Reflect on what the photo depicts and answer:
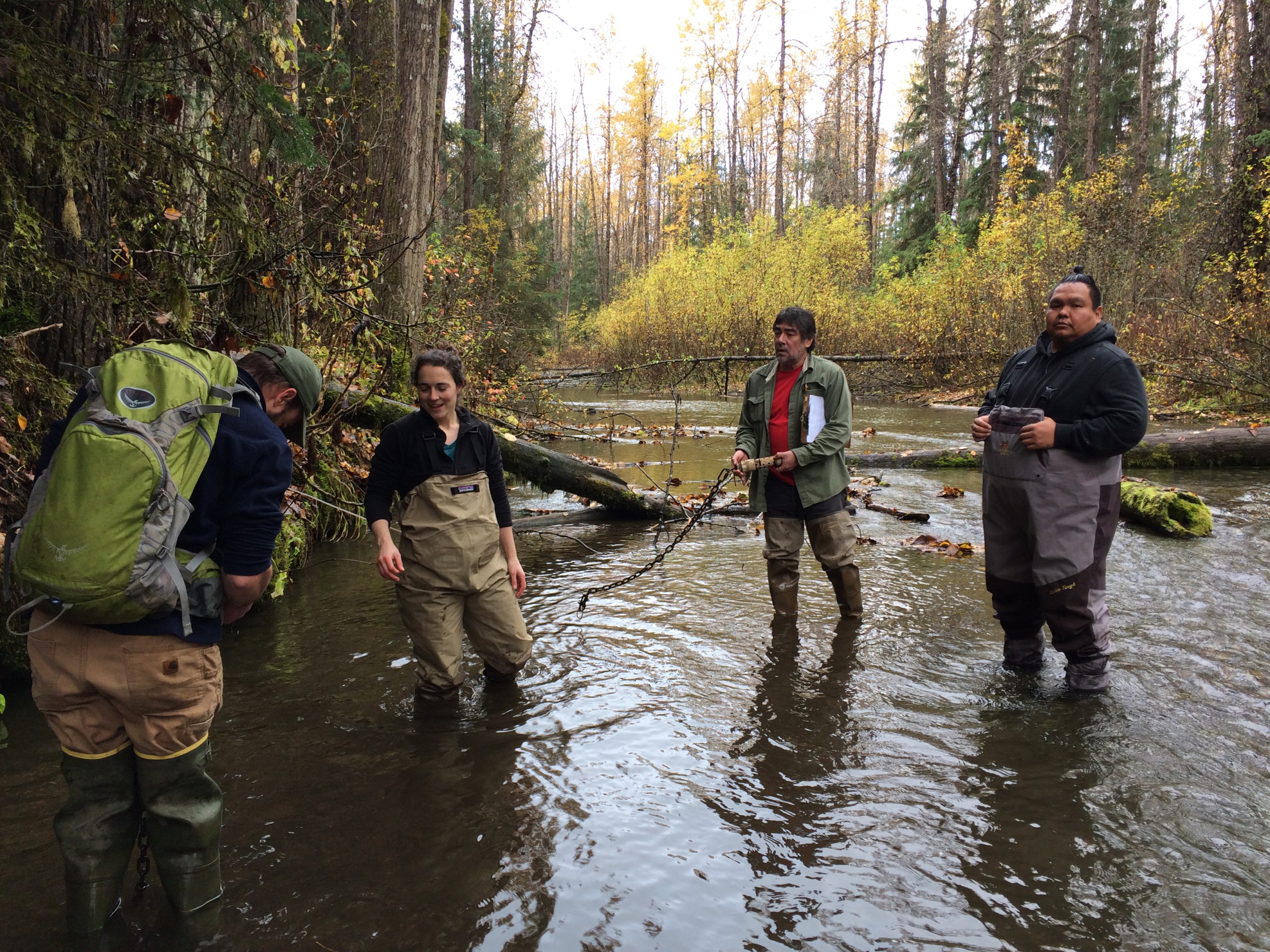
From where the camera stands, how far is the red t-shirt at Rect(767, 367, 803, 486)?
5.43 m

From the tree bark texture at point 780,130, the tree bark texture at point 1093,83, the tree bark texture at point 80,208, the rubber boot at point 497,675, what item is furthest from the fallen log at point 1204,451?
the tree bark texture at point 780,130

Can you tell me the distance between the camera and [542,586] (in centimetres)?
667

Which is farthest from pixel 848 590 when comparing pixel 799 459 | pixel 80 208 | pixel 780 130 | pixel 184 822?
pixel 780 130

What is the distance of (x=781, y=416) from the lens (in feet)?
17.9

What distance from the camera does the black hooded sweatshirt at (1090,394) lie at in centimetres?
384

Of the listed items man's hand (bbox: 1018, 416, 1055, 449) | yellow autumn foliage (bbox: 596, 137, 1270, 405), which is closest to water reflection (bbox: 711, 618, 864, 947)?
man's hand (bbox: 1018, 416, 1055, 449)

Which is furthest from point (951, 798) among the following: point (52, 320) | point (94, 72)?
point (94, 72)

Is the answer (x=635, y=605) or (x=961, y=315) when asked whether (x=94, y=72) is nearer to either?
(x=635, y=605)

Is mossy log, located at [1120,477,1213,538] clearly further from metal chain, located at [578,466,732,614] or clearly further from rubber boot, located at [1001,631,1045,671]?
metal chain, located at [578,466,732,614]

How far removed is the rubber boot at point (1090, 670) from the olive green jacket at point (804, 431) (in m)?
1.74

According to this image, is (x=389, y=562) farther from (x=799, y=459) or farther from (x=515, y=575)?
(x=799, y=459)

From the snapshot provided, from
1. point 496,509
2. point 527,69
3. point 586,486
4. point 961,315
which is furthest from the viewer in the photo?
point 527,69

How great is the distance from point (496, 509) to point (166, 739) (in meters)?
2.12

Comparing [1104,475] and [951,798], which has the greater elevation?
[1104,475]
